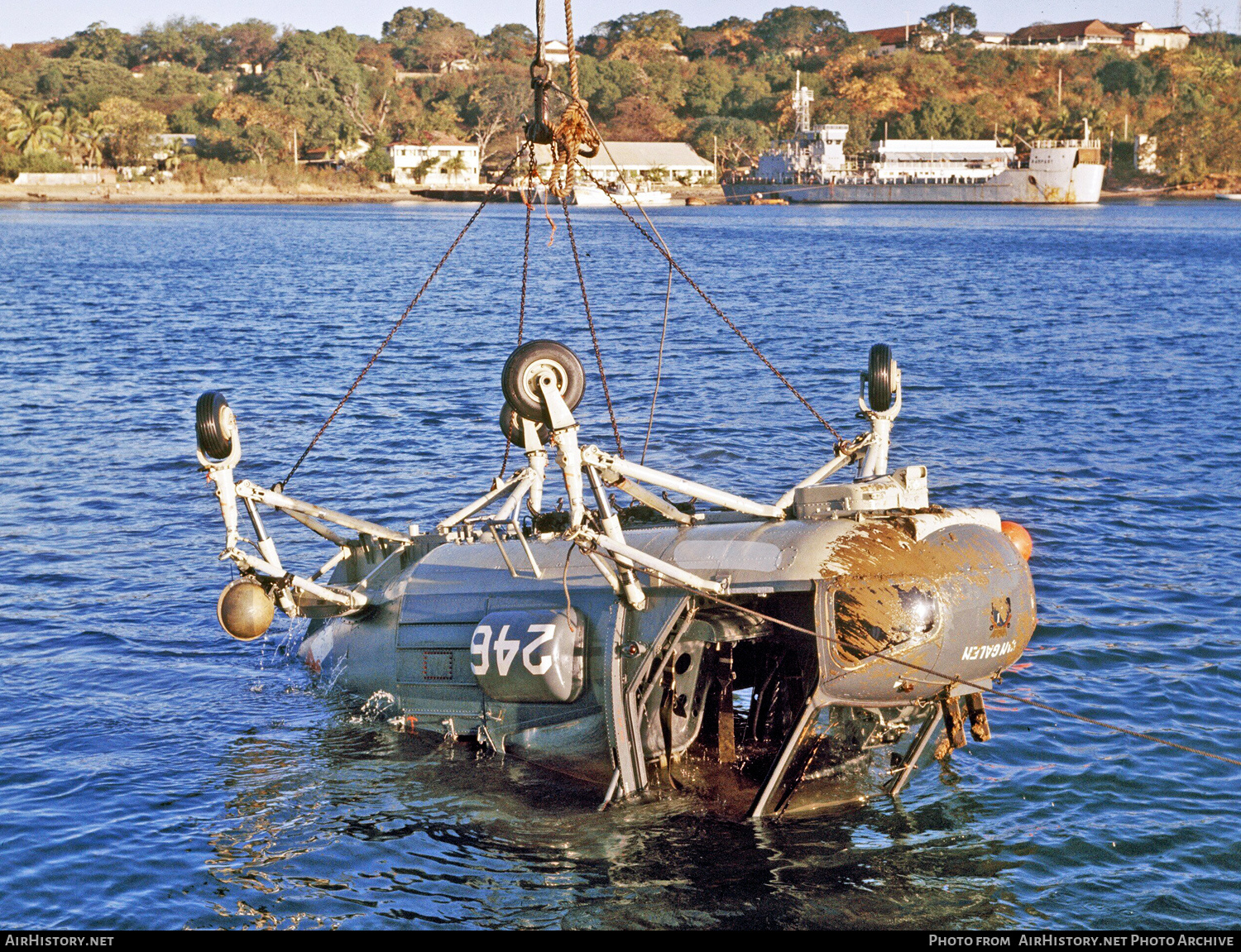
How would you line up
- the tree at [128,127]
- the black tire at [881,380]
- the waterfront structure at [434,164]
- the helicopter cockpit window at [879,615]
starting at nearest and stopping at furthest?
the helicopter cockpit window at [879,615]
the black tire at [881,380]
the tree at [128,127]
the waterfront structure at [434,164]

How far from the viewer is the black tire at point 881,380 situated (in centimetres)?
1201

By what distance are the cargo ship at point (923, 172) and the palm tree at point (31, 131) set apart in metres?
95.8

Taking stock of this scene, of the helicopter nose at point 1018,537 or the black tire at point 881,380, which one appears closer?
the helicopter nose at point 1018,537

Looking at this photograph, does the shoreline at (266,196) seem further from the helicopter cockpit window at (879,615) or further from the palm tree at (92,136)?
the helicopter cockpit window at (879,615)

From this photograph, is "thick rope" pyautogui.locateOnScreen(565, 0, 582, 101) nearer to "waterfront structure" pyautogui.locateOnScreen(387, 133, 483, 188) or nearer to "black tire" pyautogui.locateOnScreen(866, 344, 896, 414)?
"black tire" pyautogui.locateOnScreen(866, 344, 896, 414)

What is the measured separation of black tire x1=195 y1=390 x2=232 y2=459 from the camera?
1134 centimetres

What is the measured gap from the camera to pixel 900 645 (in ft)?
29.7

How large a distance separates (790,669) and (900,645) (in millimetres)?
2088

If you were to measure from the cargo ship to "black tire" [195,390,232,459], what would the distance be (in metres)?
164

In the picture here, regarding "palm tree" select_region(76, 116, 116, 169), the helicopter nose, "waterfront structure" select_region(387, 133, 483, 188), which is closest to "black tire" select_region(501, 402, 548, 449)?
the helicopter nose

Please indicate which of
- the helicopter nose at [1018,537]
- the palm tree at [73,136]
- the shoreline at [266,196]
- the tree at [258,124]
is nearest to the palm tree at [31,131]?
the palm tree at [73,136]

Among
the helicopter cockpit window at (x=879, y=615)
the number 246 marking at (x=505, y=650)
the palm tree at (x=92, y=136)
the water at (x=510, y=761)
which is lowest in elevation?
the water at (x=510, y=761)

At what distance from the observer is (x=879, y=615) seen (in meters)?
9.06

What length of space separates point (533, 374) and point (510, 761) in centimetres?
385
